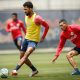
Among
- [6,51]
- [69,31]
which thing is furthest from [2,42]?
[69,31]

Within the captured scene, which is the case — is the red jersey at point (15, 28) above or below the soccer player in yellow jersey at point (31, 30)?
below

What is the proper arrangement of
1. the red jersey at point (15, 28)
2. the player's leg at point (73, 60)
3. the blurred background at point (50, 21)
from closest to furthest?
the player's leg at point (73, 60) → the red jersey at point (15, 28) → the blurred background at point (50, 21)

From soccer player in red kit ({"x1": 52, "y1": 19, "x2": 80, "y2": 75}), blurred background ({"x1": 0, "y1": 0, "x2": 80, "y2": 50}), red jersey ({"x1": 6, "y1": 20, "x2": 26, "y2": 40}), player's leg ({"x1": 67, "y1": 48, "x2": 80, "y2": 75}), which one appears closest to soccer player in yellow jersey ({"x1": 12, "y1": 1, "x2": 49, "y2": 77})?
soccer player in red kit ({"x1": 52, "y1": 19, "x2": 80, "y2": 75})

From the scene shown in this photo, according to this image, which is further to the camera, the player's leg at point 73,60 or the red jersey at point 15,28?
the red jersey at point 15,28

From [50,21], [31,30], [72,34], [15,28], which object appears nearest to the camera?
[31,30]

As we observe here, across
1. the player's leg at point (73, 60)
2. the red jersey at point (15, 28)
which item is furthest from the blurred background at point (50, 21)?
the player's leg at point (73, 60)

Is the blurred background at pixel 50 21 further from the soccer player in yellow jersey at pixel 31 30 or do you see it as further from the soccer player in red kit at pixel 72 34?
the soccer player in yellow jersey at pixel 31 30

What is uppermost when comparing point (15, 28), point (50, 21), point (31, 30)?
point (31, 30)

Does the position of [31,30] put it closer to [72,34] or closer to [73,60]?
[72,34]

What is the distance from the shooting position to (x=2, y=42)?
31656 millimetres

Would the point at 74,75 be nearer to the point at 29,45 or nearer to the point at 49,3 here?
the point at 29,45

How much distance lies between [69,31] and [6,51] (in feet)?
49.3

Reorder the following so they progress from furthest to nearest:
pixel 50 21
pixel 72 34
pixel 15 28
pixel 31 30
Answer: pixel 50 21, pixel 15 28, pixel 72 34, pixel 31 30

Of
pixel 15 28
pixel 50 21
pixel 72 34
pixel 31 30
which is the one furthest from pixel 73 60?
pixel 50 21
